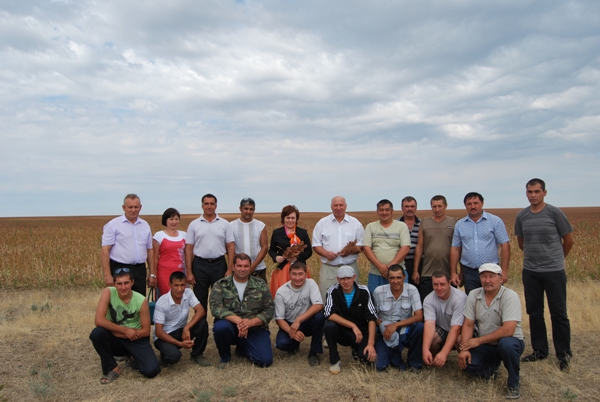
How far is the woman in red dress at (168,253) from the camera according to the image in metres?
6.56

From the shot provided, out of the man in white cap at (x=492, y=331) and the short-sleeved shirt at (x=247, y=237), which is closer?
the man in white cap at (x=492, y=331)

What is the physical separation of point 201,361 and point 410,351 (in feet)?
8.95

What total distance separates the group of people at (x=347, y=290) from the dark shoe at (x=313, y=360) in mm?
49

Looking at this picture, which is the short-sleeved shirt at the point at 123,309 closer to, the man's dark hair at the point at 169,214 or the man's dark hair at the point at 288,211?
the man's dark hair at the point at 169,214

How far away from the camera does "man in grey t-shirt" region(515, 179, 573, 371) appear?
555 centimetres

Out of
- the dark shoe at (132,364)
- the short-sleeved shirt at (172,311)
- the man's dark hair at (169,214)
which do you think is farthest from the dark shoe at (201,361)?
the man's dark hair at (169,214)

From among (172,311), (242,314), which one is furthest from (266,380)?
(172,311)

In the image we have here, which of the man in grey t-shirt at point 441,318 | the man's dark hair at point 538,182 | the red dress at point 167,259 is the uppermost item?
the man's dark hair at point 538,182

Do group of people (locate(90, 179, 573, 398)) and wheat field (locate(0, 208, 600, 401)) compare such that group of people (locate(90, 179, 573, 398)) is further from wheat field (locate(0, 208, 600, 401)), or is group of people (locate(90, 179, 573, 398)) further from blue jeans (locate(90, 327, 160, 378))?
wheat field (locate(0, 208, 600, 401))

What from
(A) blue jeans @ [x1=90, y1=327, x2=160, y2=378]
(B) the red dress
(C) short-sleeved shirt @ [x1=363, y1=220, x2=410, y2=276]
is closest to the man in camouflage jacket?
(A) blue jeans @ [x1=90, y1=327, x2=160, y2=378]

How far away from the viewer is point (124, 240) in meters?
6.26

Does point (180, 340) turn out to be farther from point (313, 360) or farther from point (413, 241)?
point (413, 241)

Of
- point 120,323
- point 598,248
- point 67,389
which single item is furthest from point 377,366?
point 598,248

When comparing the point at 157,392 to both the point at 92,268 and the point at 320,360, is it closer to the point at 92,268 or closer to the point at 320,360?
Answer: the point at 320,360
